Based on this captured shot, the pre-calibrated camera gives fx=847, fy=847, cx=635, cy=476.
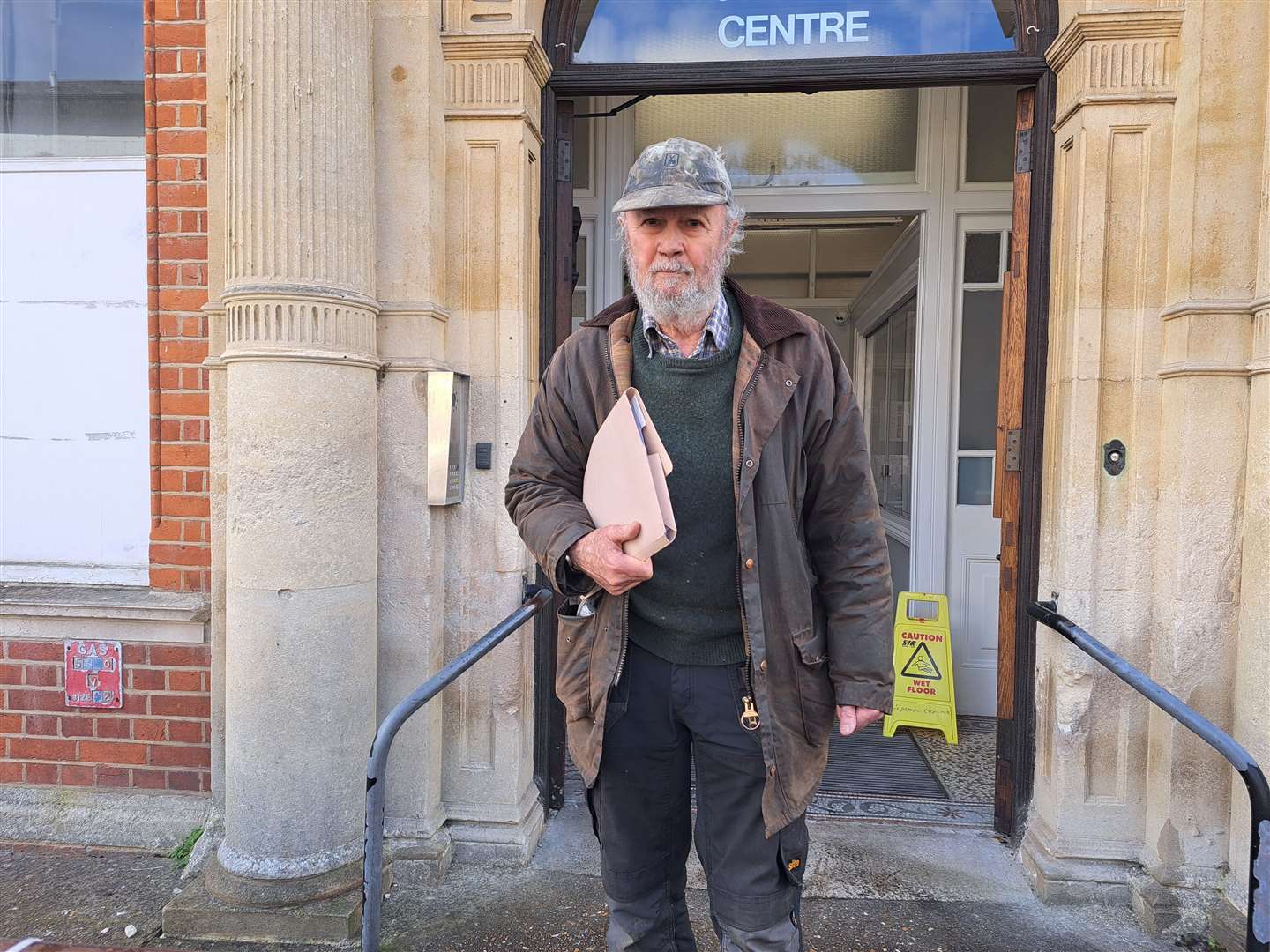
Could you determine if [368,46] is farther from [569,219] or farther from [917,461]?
[917,461]

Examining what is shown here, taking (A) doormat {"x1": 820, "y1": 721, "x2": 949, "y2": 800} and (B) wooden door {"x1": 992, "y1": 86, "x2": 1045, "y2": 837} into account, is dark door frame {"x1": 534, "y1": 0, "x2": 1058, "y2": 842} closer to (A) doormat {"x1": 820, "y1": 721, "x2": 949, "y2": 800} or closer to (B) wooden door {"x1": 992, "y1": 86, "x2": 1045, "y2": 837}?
(B) wooden door {"x1": 992, "y1": 86, "x2": 1045, "y2": 837}

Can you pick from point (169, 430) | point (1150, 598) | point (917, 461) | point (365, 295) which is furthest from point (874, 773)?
point (169, 430)

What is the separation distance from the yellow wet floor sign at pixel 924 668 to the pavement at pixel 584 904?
1222mm

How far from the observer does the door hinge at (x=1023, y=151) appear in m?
3.19

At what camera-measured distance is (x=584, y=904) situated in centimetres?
295


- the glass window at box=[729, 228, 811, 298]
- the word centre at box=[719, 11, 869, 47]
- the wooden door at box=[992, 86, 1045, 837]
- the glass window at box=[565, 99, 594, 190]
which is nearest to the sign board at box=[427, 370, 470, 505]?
the word centre at box=[719, 11, 869, 47]

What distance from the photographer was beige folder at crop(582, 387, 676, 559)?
5.50 ft

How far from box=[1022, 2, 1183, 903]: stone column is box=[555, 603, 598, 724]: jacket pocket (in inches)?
73.7

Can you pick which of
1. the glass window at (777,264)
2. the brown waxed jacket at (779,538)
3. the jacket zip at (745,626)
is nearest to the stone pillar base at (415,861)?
the brown waxed jacket at (779,538)

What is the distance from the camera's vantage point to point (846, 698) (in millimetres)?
1880

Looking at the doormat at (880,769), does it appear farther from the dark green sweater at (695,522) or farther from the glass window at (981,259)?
the glass window at (981,259)

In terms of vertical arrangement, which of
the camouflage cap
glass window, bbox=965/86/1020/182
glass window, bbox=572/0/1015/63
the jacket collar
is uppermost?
glass window, bbox=965/86/1020/182

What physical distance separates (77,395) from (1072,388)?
12.4 feet

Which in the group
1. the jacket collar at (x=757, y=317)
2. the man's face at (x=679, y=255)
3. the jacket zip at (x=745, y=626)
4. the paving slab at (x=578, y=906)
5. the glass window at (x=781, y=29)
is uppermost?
the glass window at (x=781, y=29)
